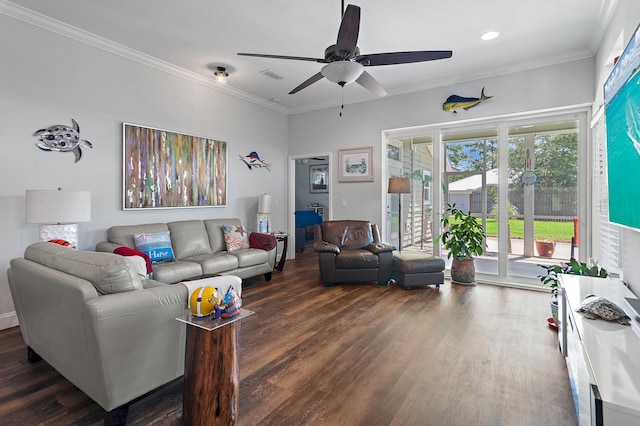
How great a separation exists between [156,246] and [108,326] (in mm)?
2530

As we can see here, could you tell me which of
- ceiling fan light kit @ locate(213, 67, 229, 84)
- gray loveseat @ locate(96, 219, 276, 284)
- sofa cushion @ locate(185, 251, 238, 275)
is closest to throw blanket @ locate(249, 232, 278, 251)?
gray loveseat @ locate(96, 219, 276, 284)

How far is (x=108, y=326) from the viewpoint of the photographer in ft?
5.13

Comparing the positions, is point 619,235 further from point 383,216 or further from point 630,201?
point 383,216

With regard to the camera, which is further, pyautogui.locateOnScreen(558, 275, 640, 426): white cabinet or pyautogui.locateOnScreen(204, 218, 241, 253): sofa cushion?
pyautogui.locateOnScreen(204, 218, 241, 253): sofa cushion

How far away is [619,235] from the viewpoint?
8.47 feet

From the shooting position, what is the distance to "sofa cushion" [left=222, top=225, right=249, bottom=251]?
466 centimetres

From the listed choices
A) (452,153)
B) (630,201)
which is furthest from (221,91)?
(630,201)

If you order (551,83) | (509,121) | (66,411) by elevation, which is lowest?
(66,411)

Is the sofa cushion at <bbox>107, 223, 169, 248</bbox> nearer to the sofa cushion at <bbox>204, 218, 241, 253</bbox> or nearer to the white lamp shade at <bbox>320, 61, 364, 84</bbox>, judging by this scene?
the sofa cushion at <bbox>204, 218, 241, 253</bbox>

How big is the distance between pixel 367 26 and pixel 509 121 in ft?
8.46

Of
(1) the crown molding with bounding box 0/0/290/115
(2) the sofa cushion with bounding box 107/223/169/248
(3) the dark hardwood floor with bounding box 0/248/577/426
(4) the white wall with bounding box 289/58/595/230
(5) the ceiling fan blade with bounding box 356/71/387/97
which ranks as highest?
(1) the crown molding with bounding box 0/0/290/115

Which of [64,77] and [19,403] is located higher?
[64,77]

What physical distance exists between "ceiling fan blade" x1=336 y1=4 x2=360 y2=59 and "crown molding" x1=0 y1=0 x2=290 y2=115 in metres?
3.03

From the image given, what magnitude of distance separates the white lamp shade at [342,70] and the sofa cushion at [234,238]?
9.55 ft
